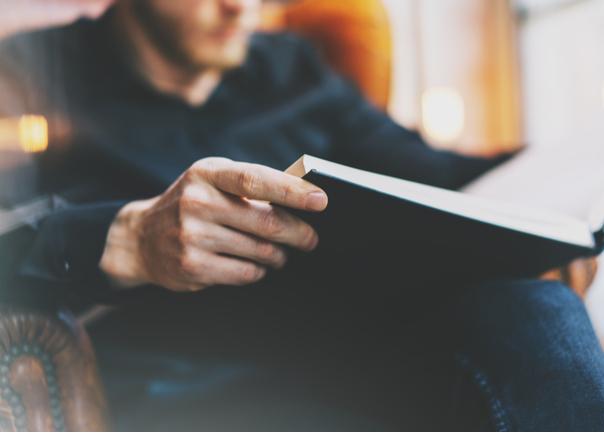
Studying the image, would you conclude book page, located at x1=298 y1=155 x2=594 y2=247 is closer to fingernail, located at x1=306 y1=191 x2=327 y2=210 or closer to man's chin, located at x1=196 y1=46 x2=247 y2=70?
fingernail, located at x1=306 y1=191 x2=327 y2=210

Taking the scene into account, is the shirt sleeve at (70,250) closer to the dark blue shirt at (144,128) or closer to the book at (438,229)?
the dark blue shirt at (144,128)

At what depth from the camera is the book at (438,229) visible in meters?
0.30

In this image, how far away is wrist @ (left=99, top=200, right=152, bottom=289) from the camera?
430 millimetres

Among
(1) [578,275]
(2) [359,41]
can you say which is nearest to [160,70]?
(2) [359,41]

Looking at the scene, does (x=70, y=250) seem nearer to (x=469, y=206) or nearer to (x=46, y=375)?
(x=46, y=375)

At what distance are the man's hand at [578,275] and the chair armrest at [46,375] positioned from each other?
18.1 inches

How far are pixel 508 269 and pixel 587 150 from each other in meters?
0.22

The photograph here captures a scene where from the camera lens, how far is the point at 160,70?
80 cm

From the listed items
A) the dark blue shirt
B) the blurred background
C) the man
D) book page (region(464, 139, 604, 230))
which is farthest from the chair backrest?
the blurred background

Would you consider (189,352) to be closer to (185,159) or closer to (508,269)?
(185,159)

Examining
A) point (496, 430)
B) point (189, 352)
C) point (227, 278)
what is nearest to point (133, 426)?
point (189, 352)

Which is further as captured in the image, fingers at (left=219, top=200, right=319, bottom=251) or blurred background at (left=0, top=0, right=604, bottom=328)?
blurred background at (left=0, top=0, right=604, bottom=328)

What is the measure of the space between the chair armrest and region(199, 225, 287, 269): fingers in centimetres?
14

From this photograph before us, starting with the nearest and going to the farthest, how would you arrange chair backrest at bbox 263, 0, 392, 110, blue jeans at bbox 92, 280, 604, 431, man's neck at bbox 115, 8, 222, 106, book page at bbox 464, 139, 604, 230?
blue jeans at bbox 92, 280, 604, 431
book page at bbox 464, 139, 604, 230
man's neck at bbox 115, 8, 222, 106
chair backrest at bbox 263, 0, 392, 110
